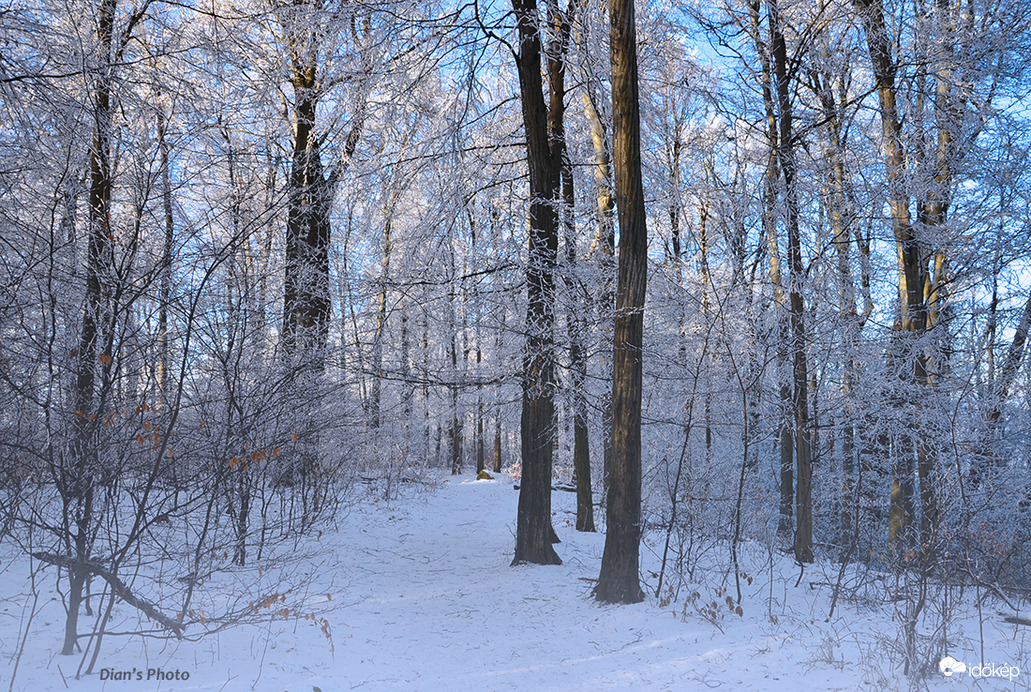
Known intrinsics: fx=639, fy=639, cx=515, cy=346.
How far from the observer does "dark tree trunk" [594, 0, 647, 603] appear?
20.3 ft

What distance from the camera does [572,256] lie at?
985 cm

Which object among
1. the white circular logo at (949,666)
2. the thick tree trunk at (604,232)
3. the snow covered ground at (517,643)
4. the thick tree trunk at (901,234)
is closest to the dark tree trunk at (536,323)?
the snow covered ground at (517,643)

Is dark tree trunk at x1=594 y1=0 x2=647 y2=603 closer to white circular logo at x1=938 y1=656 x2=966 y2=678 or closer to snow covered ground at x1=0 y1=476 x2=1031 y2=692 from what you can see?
snow covered ground at x1=0 y1=476 x2=1031 y2=692

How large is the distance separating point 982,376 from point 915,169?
14.0 feet

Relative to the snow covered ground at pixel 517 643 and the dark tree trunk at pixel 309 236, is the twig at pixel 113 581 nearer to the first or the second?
the snow covered ground at pixel 517 643

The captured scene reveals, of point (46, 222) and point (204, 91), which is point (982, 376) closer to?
point (204, 91)

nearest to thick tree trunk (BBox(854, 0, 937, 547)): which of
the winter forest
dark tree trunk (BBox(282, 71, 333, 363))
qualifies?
the winter forest

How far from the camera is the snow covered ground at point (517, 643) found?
4.22m

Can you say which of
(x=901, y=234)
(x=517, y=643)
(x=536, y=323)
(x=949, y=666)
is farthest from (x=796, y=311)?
(x=517, y=643)

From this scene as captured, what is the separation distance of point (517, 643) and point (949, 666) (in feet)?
→ 10.2

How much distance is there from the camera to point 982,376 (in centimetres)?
1102

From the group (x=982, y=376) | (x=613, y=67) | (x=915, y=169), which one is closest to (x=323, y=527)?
(x=613, y=67)

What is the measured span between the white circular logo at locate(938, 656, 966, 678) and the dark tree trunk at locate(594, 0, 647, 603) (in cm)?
255

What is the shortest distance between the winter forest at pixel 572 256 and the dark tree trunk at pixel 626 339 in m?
0.03
